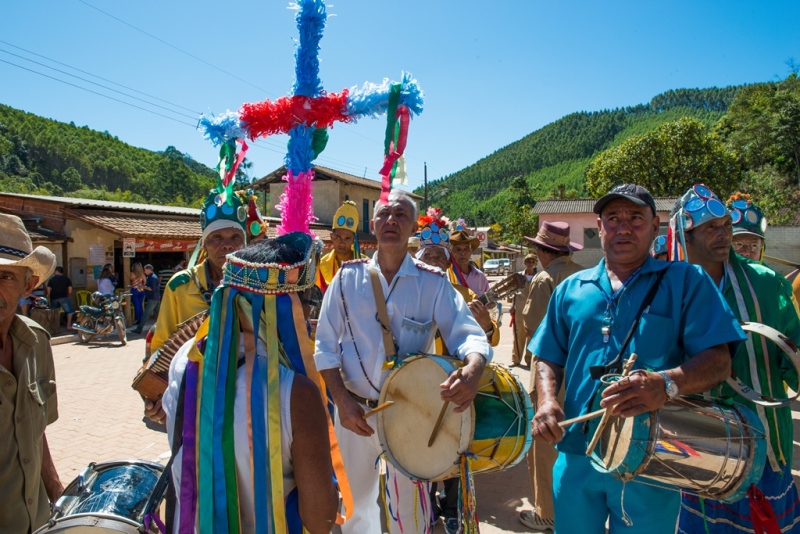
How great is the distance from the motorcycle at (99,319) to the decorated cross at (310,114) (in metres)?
10.3

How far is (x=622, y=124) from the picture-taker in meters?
174

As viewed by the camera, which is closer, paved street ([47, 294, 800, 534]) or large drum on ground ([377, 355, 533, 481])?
large drum on ground ([377, 355, 533, 481])

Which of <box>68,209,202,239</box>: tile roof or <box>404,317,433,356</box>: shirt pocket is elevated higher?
<box>68,209,202,239</box>: tile roof

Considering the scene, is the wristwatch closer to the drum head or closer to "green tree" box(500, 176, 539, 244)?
the drum head

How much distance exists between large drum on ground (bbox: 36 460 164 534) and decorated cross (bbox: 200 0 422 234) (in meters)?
2.03

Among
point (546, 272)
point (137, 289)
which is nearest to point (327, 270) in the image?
point (546, 272)

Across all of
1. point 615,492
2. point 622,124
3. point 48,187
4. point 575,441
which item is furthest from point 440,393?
point 622,124

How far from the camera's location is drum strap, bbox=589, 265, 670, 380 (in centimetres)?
225

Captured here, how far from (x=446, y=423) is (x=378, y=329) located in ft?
2.62

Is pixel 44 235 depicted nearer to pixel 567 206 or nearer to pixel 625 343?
pixel 625 343

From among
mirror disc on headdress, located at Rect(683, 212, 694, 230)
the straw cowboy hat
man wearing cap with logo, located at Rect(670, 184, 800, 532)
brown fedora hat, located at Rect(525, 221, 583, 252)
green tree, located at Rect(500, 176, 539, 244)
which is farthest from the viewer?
green tree, located at Rect(500, 176, 539, 244)

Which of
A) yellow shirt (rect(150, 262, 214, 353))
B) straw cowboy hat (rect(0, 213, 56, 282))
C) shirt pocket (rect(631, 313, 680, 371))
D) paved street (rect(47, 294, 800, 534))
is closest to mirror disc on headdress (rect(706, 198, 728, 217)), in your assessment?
shirt pocket (rect(631, 313, 680, 371))

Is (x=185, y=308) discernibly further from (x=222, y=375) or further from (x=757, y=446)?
(x=757, y=446)

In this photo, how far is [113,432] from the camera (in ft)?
20.0
